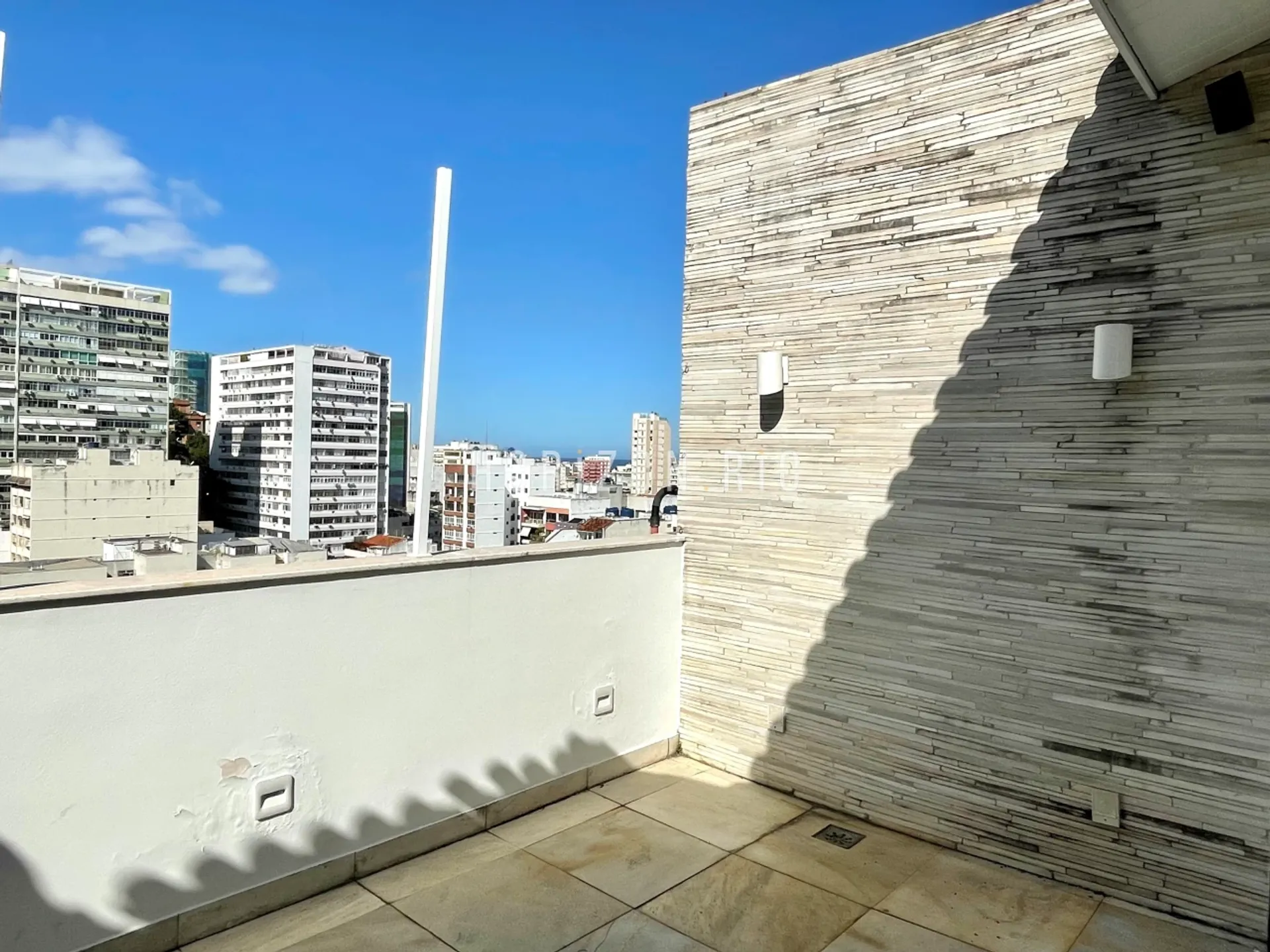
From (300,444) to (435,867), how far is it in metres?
4.61

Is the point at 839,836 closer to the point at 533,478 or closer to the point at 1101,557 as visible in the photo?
the point at 1101,557

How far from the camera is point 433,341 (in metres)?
2.94

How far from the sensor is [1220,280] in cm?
255

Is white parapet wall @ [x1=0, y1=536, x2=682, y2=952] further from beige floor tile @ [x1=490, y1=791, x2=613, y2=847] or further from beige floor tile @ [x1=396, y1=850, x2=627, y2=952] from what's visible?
beige floor tile @ [x1=396, y1=850, x2=627, y2=952]

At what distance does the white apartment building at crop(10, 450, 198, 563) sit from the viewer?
2.59 m

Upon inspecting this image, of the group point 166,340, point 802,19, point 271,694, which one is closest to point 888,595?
point 271,694

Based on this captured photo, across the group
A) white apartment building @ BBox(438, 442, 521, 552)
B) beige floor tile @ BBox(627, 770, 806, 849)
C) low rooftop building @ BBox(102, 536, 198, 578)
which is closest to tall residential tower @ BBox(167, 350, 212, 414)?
white apartment building @ BBox(438, 442, 521, 552)

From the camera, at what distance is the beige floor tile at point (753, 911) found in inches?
95.7

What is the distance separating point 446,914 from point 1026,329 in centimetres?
314

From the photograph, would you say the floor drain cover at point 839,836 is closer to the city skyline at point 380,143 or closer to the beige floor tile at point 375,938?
the beige floor tile at point 375,938

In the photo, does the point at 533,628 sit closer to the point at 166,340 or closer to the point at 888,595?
the point at 888,595

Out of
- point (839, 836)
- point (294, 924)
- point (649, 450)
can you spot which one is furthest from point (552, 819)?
point (649, 450)

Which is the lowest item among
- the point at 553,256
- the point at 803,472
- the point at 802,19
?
the point at 803,472

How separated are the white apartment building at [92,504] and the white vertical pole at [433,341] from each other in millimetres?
948
